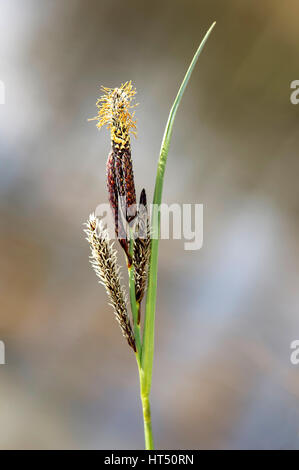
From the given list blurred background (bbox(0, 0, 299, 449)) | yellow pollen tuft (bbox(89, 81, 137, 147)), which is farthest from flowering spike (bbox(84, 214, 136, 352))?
blurred background (bbox(0, 0, 299, 449))

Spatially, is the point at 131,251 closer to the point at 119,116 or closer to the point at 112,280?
the point at 112,280

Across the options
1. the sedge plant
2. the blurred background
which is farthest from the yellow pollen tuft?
the blurred background

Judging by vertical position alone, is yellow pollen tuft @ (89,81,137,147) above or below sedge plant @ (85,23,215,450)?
above

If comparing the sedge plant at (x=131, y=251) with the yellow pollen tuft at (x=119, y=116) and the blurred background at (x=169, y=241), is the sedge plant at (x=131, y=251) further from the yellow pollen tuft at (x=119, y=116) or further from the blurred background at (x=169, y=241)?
the blurred background at (x=169, y=241)

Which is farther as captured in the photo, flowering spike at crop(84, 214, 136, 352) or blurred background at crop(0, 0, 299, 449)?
blurred background at crop(0, 0, 299, 449)

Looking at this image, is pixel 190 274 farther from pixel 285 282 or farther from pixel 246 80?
pixel 246 80

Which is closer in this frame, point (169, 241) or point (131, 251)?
point (131, 251)

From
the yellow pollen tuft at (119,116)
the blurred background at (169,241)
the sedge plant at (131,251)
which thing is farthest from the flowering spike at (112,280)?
the blurred background at (169,241)

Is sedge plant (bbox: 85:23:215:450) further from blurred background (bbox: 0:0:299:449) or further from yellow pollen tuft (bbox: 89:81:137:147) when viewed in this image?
blurred background (bbox: 0:0:299:449)

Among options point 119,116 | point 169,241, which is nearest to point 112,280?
point 119,116
